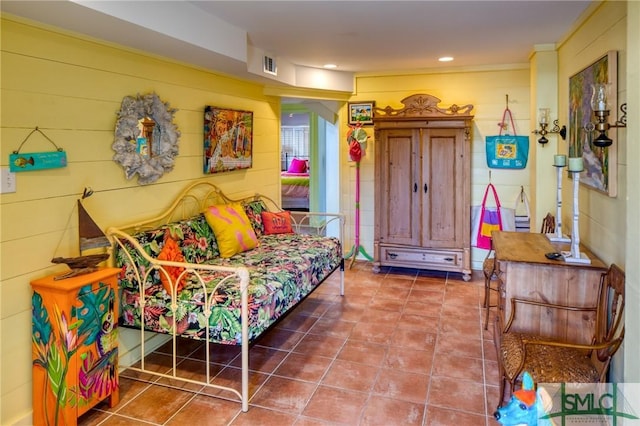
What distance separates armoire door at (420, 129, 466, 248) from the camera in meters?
4.93

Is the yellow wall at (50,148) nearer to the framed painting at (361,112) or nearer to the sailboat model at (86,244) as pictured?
the sailboat model at (86,244)

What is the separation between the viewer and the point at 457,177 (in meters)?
4.93

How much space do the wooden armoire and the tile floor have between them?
80cm

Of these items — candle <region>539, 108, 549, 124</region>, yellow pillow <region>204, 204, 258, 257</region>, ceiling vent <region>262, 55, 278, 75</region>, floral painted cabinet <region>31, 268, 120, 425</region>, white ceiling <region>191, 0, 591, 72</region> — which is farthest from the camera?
ceiling vent <region>262, 55, 278, 75</region>

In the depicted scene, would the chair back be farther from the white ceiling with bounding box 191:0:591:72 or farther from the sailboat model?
the sailboat model

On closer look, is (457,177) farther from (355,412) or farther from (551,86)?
(355,412)

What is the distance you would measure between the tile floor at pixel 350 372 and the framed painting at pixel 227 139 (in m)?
1.52

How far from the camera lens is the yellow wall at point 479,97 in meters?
5.08

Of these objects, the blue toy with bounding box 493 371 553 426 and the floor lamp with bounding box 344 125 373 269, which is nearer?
the blue toy with bounding box 493 371 553 426

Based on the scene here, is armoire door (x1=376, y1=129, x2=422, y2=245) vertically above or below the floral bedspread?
above

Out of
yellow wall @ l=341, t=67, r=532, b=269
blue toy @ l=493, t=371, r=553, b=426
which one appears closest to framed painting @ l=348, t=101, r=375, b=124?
yellow wall @ l=341, t=67, r=532, b=269

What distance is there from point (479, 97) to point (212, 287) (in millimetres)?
3866

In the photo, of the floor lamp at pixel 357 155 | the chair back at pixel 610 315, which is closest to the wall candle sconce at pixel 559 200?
the chair back at pixel 610 315

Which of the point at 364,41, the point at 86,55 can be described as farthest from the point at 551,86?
the point at 86,55
